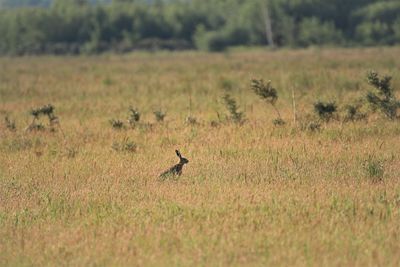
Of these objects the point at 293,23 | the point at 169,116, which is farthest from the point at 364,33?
the point at 169,116

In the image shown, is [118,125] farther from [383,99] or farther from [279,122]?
[383,99]

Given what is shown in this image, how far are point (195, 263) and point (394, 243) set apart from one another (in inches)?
81.0

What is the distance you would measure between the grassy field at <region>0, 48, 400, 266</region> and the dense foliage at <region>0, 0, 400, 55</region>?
2039 inches

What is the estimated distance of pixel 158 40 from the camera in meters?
77.7

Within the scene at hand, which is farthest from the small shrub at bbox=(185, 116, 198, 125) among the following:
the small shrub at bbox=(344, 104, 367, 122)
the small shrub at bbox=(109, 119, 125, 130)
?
the small shrub at bbox=(344, 104, 367, 122)

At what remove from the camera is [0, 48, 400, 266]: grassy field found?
320 inches

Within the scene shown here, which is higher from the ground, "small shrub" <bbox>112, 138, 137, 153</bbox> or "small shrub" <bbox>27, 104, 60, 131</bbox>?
"small shrub" <bbox>27, 104, 60, 131</bbox>

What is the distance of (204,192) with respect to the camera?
416 inches

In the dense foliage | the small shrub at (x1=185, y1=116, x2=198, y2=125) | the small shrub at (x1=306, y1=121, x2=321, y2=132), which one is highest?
the dense foliage

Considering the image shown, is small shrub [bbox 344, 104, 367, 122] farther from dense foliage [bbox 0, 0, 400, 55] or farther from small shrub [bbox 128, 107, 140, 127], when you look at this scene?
dense foliage [bbox 0, 0, 400, 55]

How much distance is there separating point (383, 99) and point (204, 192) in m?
7.53

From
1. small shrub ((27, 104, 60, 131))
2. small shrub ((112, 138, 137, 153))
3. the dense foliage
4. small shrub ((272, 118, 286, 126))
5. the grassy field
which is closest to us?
the grassy field

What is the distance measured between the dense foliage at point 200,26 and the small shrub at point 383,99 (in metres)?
50.3

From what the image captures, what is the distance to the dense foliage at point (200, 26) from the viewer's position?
71750 mm
